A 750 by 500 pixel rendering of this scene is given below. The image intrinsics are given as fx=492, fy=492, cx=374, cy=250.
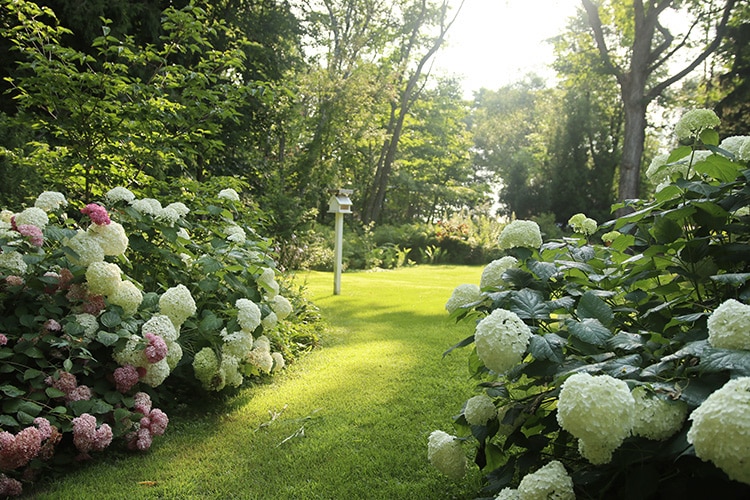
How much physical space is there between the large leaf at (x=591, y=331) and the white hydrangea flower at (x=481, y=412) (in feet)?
1.32

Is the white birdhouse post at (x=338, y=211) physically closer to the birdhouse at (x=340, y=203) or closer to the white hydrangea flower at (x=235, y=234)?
the birdhouse at (x=340, y=203)

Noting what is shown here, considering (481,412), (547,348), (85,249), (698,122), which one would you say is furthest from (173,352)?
(698,122)

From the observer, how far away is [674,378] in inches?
43.3

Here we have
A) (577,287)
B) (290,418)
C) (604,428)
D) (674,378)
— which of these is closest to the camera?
(604,428)

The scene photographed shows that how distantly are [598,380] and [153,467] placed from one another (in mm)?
1931

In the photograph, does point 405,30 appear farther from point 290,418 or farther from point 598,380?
point 598,380

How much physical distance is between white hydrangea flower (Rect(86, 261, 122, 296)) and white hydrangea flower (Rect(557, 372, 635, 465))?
1962 mm

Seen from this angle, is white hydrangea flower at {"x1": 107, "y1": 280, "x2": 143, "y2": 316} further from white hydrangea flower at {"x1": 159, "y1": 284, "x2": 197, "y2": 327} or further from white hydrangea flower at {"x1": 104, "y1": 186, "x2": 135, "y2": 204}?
white hydrangea flower at {"x1": 104, "y1": 186, "x2": 135, "y2": 204}


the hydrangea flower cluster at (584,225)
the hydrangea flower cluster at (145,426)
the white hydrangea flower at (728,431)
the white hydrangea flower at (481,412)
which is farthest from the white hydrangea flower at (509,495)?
the hydrangea flower cluster at (145,426)

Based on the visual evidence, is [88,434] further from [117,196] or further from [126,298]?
[117,196]

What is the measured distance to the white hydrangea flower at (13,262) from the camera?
2.07 m

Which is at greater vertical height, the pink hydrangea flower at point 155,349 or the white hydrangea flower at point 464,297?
the white hydrangea flower at point 464,297

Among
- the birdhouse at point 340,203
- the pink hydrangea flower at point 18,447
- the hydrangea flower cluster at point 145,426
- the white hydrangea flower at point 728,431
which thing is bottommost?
the hydrangea flower cluster at point 145,426

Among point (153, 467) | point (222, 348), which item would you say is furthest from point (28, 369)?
point (222, 348)
